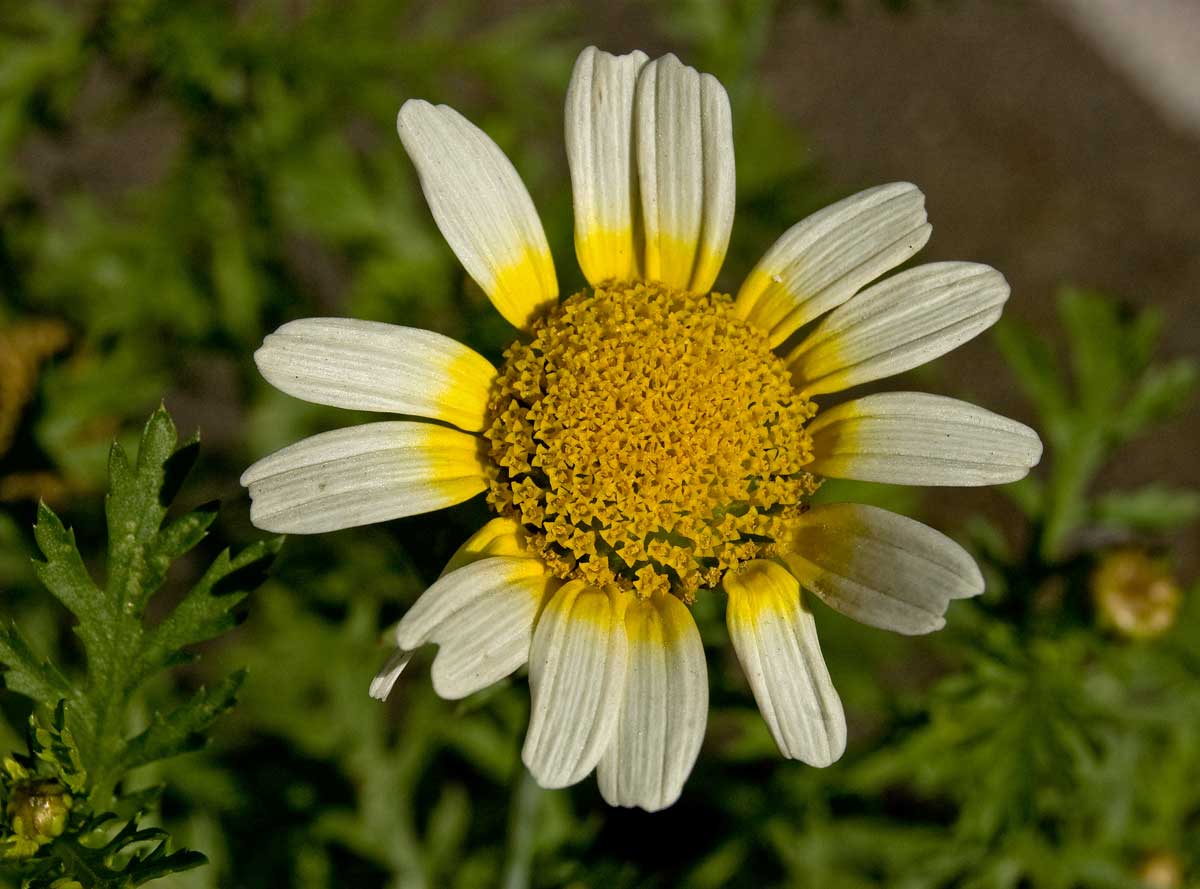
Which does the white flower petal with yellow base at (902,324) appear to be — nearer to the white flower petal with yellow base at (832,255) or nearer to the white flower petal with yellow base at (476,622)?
the white flower petal with yellow base at (832,255)

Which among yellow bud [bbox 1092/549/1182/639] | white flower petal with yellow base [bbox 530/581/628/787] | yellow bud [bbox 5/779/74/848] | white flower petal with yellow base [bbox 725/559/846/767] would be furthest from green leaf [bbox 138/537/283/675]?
yellow bud [bbox 1092/549/1182/639]

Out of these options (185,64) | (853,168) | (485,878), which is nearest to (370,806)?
(485,878)

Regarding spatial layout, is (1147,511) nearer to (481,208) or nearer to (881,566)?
(881,566)

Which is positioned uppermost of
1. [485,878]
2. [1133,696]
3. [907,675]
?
[1133,696]

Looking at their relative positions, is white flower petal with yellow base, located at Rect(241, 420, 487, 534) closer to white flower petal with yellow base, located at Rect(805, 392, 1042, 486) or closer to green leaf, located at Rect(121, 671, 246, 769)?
green leaf, located at Rect(121, 671, 246, 769)

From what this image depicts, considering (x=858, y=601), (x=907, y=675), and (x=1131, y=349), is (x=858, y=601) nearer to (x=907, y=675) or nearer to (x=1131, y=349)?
(x=1131, y=349)

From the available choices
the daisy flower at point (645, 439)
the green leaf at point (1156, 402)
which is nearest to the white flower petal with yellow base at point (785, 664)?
the daisy flower at point (645, 439)
